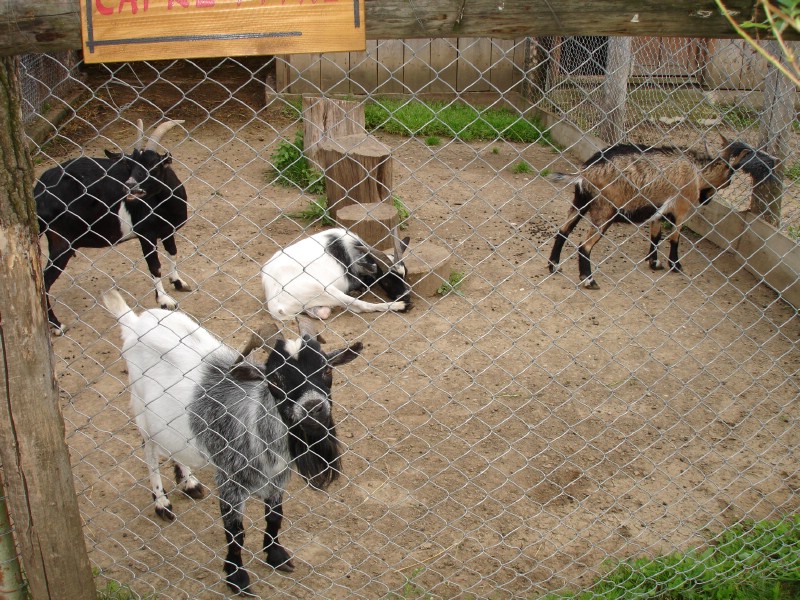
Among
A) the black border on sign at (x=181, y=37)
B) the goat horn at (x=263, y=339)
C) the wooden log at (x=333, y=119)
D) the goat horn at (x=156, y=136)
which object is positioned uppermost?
the black border on sign at (x=181, y=37)

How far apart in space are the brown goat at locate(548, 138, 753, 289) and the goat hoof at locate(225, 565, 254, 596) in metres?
3.83

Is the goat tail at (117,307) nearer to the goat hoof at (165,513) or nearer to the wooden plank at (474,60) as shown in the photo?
the goat hoof at (165,513)

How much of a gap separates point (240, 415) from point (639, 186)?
4.11m

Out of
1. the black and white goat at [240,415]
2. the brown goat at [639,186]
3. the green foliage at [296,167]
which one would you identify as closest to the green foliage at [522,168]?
the brown goat at [639,186]

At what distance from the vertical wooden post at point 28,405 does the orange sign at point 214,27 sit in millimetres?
295

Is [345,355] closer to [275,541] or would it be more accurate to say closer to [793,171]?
[275,541]

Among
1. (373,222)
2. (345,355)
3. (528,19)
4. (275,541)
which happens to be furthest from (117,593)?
(373,222)

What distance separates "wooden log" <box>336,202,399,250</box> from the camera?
6.23 metres

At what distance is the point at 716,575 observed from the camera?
10.0 ft

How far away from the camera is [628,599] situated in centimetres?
301

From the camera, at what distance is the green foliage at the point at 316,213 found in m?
6.97

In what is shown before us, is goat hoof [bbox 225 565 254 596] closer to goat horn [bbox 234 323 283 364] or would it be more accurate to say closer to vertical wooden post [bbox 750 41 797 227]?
goat horn [bbox 234 323 283 364]

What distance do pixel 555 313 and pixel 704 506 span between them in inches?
87.0

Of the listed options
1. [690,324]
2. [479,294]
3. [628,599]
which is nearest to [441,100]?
[479,294]
